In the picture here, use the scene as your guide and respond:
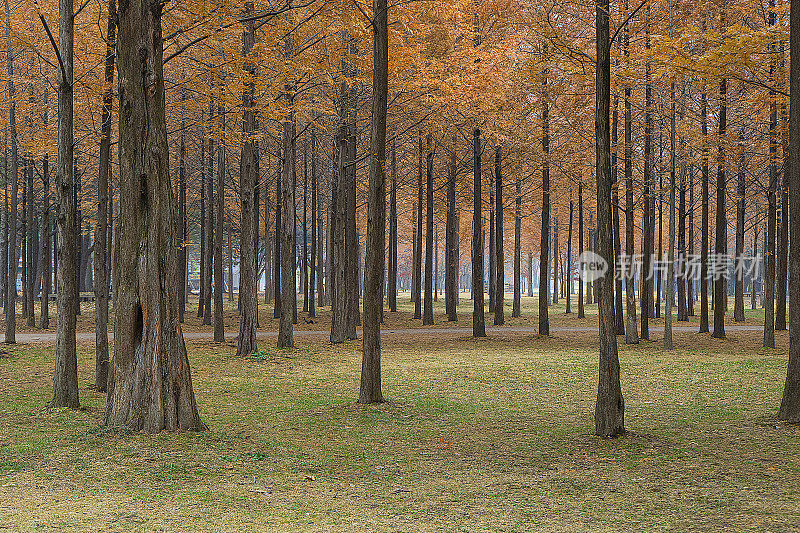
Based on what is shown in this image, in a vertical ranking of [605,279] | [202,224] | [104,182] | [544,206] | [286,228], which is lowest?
[605,279]

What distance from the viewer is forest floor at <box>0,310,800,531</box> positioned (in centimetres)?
507

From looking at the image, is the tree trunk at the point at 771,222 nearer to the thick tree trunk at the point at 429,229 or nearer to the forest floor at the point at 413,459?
the forest floor at the point at 413,459

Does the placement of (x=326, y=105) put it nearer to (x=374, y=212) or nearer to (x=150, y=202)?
(x=374, y=212)

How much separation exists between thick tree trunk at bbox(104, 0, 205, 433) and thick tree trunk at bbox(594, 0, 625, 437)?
4653 mm

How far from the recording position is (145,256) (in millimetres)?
7836

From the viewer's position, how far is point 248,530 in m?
4.71

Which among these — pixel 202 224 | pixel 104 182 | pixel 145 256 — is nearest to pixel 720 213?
pixel 104 182

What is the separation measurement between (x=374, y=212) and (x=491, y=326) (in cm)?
1703

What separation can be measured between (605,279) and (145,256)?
16.6 ft

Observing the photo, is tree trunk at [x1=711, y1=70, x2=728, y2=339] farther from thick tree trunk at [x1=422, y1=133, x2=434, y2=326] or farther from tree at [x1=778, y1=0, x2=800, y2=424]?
tree at [x1=778, y1=0, x2=800, y2=424]

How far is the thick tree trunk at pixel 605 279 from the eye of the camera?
7699 millimetres

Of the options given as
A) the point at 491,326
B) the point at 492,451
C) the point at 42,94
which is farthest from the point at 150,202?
the point at 491,326

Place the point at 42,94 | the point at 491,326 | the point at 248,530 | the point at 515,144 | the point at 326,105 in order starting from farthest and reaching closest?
the point at 491,326 → the point at 515,144 → the point at 42,94 → the point at 326,105 → the point at 248,530
